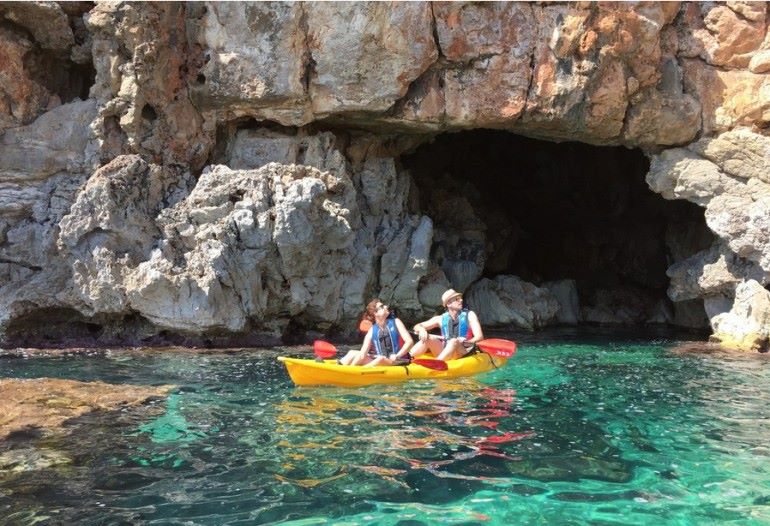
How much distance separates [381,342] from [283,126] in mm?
7191

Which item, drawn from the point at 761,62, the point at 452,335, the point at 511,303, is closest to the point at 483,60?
the point at 761,62

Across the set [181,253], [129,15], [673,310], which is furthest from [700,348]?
[129,15]

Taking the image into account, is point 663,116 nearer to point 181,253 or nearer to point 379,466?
point 181,253

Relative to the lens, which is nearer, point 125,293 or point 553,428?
point 553,428

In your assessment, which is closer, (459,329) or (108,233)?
(459,329)

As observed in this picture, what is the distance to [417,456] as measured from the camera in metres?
5.68

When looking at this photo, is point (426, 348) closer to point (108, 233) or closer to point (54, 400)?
point (54, 400)

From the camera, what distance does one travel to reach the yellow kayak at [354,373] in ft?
28.5

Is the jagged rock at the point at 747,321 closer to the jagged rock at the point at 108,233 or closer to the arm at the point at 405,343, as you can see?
the arm at the point at 405,343

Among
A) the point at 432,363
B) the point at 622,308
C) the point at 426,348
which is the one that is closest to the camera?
the point at 432,363

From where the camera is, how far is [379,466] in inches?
213

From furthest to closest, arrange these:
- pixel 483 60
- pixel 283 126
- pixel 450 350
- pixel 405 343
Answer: pixel 283 126 → pixel 483 60 → pixel 450 350 → pixel 405 343

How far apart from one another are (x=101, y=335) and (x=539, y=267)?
15554 mm

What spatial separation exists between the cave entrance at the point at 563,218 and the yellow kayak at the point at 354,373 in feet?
31.0
